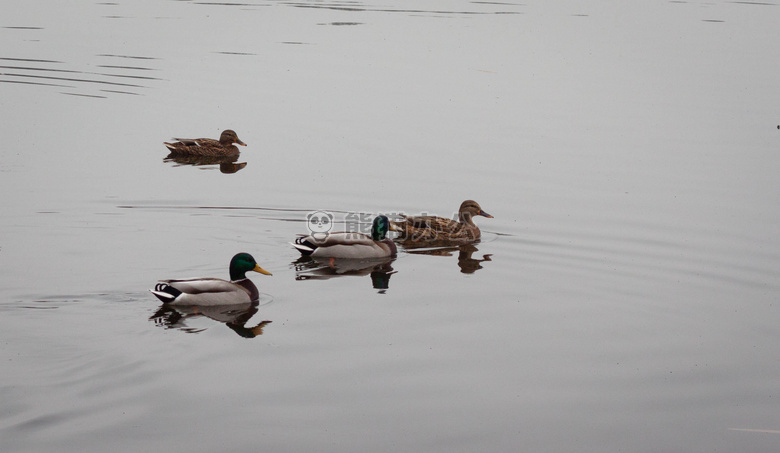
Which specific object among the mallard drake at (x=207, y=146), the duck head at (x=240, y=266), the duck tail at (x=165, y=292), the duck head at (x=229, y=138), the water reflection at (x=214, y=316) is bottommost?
the water reflection at (x=214, y=316)

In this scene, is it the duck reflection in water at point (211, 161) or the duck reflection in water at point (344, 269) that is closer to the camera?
the duck reflection in water at point (344, 269)

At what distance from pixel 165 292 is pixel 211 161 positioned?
8378mm

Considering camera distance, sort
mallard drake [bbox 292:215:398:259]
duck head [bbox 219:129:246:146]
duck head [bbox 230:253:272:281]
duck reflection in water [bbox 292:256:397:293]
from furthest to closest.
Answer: duck head [bbox 219:129:246:146]
mallard drake [bbox 292:215:398:259]
duck reflection in water [bbox 292:256:397:293]
duck head [bbox 230:253:272:281]

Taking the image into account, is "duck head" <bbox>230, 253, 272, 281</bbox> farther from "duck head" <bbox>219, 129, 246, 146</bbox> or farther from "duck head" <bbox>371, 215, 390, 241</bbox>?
"duck head" <bbox>219, 129, 246, 146</bbox>

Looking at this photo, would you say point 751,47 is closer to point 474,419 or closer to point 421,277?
point 421,277

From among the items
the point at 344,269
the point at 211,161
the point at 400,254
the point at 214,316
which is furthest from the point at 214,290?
the point at 211,161

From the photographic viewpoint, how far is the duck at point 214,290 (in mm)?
10516

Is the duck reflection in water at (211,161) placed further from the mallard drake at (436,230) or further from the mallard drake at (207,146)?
the mallard drake at (436,230)

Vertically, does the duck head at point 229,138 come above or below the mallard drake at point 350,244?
above

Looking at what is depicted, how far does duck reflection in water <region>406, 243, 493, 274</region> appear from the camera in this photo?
510 inches

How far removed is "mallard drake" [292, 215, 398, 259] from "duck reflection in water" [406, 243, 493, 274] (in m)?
0.64

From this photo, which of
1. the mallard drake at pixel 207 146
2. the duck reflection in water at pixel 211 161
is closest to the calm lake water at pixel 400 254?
the duck reflection in water at pixel 211 161

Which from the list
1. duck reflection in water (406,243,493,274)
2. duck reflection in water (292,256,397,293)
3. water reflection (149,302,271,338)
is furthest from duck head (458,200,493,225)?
water reflection (149,302,271,338)

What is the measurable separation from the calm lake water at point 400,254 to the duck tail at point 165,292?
30cm
